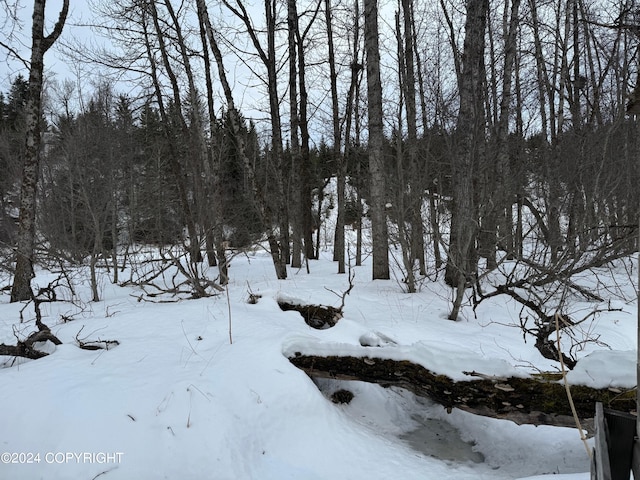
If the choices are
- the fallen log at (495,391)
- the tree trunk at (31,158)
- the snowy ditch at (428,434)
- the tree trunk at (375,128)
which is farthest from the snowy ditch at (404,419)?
the tree trunk at (31,158)

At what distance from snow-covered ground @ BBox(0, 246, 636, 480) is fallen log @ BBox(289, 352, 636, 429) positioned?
0.09 m

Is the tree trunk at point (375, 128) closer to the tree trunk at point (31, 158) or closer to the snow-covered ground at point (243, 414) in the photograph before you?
the snow-covered ground at point (243, 414)

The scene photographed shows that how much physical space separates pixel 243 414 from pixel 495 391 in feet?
6.28

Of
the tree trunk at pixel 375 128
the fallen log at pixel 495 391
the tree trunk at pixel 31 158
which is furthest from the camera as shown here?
the tree trunk at pixel 375 128

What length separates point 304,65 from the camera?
12555 millimetres

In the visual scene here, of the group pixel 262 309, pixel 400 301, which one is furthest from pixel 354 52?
pixel 262 309

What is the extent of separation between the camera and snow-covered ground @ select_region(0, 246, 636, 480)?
229cm

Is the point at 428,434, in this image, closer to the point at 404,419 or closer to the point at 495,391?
the point at 404,419

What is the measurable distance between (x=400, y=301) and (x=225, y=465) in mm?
4145

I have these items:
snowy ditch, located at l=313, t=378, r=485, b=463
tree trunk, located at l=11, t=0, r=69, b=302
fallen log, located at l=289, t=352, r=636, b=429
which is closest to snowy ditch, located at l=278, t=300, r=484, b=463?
snowy ditch, located at l=313, t=378, r=485, b=463

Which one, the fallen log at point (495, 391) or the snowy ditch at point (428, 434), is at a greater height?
→ the fallen log at point (495, 391)

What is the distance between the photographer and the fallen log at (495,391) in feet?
8.12

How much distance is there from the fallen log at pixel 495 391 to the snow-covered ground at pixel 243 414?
0.29ft

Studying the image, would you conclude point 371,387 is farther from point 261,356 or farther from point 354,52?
point 354,52
